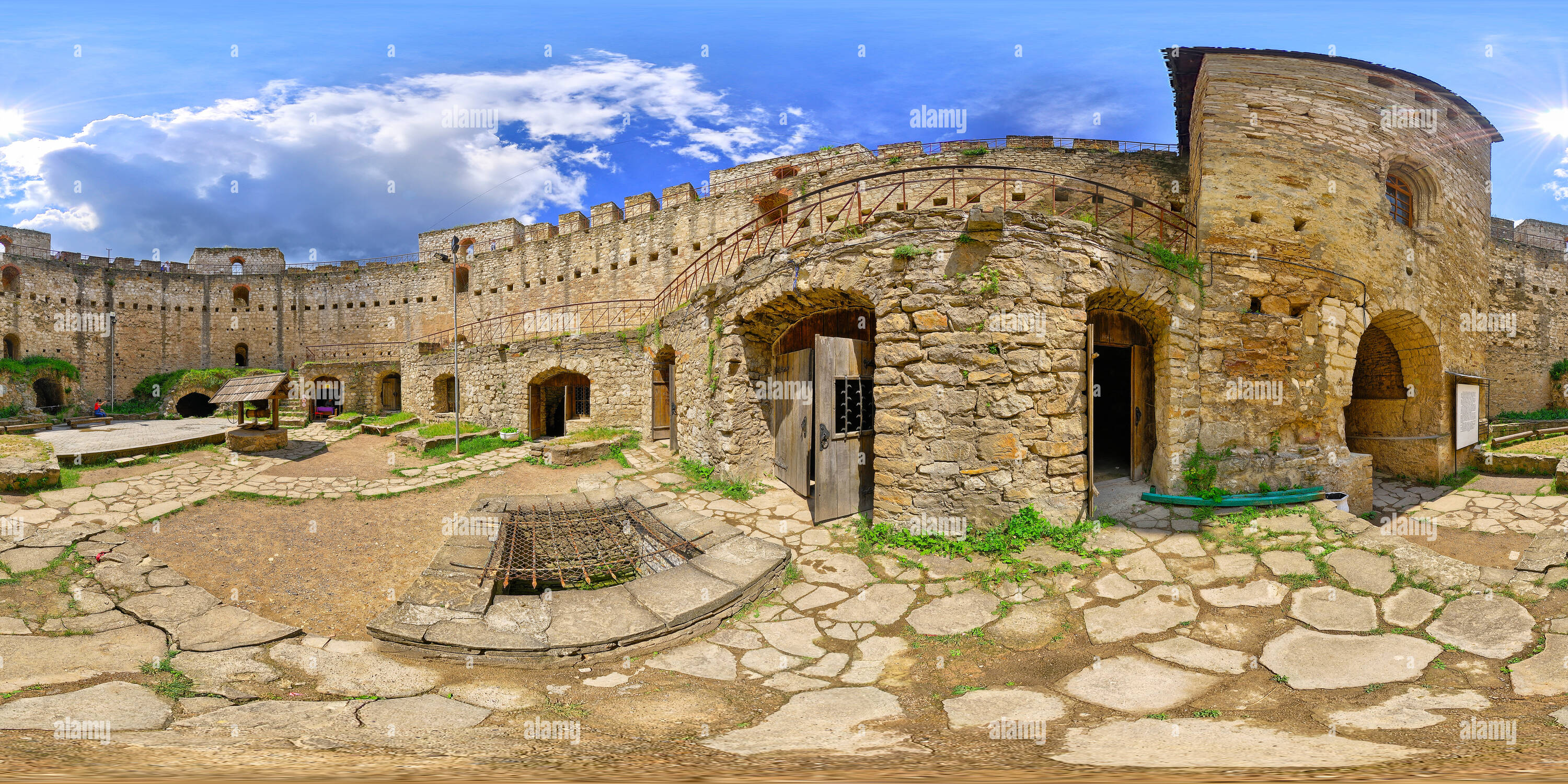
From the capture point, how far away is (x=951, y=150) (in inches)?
688

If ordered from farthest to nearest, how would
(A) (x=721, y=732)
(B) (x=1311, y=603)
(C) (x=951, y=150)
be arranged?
1. (C) (x=951, y=150)
2. (B) (x=1311, y=603)
3. (A) (x=721, y=732)

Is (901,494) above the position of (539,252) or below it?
below

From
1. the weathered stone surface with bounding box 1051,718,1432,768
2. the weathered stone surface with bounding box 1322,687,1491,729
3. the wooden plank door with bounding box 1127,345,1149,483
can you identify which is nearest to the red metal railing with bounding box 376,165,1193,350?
the wooden plank door with bounding box 1127,345,1149,483

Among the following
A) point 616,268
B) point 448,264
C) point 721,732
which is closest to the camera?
point 721,732

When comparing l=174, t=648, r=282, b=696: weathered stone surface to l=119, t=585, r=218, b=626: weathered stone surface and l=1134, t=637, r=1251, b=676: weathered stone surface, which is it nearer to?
l=119, t=585, r=218, b=626: weathered stone surface

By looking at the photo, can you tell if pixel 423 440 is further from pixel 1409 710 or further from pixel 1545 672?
pixel 1545 672

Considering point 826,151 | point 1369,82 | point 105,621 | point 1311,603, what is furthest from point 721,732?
point 826,151

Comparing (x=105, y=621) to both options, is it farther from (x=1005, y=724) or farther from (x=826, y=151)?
(x=826, y=151)

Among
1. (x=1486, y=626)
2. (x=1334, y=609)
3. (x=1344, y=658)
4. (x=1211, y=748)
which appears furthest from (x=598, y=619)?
(x=1486, y=626)

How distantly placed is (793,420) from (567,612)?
3938mm

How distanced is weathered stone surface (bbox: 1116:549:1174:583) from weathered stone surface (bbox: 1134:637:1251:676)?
956mm

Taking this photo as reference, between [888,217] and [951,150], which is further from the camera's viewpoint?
[951,150]

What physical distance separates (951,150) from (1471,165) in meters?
10.8

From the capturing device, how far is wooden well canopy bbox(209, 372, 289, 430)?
12.4 metres
